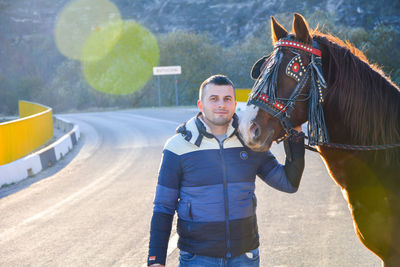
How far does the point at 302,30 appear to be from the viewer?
9.00 feet

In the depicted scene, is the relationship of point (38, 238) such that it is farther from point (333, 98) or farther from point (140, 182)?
point (333, 98)

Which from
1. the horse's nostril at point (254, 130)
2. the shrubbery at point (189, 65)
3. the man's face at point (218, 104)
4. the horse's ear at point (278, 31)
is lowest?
the shrubbery at point (189, 65)

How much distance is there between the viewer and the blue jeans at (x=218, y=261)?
284cm

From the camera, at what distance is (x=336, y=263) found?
471cm

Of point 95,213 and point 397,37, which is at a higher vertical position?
point 397,37

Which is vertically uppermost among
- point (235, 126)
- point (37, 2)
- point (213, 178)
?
point (37, 2)

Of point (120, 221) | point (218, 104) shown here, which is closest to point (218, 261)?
point (218, 104)

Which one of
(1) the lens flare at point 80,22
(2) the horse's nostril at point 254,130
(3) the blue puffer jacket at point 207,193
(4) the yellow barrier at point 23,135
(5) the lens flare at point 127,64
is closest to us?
(2) the horse's nostril at point 254,130

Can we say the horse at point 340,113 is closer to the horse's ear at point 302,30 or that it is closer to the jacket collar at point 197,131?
the horse's ear at point 302,30

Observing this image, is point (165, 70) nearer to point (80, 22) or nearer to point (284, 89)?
point (284, 89)

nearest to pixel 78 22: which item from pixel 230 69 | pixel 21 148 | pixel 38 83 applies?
pixel 38 83

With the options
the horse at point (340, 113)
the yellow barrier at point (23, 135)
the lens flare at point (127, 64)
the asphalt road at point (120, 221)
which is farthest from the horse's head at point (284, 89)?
the lens flare at point (127, 64)

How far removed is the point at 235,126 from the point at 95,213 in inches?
190

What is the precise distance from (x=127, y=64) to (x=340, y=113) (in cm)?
5399
